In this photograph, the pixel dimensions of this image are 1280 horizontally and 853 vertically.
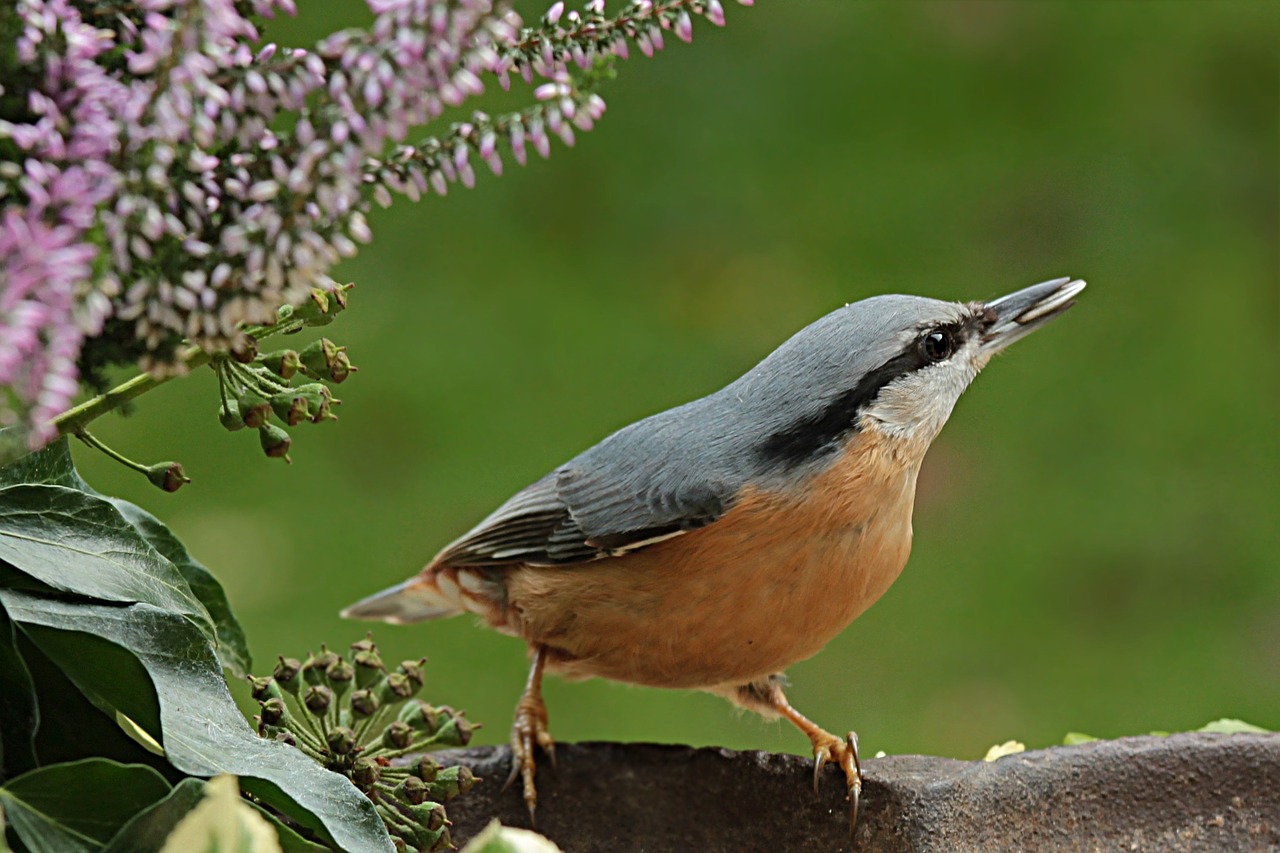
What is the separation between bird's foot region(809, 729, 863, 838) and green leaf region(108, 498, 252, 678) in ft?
2.33

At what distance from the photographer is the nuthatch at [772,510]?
6.27 feet

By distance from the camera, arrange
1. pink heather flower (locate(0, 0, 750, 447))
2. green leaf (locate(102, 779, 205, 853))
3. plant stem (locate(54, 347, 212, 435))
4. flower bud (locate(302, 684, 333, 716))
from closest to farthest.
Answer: pink heather flower (locate(0, 0, 750, 447))
green leaf (locate(102, 779, 205, 853))
plant stem (locate(54, 347, 212, 435))
flower bud (locate(302, 684, 333, 716))

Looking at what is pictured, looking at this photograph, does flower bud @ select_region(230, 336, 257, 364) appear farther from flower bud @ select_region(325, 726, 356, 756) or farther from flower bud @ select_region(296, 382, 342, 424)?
flower bud @ select_region(325, 726, 356, 756)

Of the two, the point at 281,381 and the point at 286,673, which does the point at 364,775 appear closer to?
the point at 286,673

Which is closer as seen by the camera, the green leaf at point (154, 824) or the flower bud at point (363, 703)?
the green leaf at point (154, 824)

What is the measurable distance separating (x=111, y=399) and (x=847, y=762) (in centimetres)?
103

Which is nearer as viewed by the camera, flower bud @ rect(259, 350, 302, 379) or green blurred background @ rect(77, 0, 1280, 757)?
flower bud @ rect(259, 350, 302, 379)

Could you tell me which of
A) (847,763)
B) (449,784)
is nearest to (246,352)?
(449,784)

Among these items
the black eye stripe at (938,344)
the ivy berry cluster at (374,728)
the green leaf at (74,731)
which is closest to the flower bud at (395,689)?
the ivy berry cluster at (374,728)

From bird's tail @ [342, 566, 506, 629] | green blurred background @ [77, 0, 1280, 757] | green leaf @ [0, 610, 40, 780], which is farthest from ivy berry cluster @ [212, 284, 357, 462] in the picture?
green blurred background @ [77, 0, 1280, 757]

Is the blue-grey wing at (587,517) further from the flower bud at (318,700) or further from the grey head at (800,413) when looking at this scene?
the flower bud at (318,700)

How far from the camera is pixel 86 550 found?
136 centimetres

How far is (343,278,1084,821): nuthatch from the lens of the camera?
75.2 inches

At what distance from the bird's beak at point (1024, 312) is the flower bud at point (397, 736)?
3.14ft
